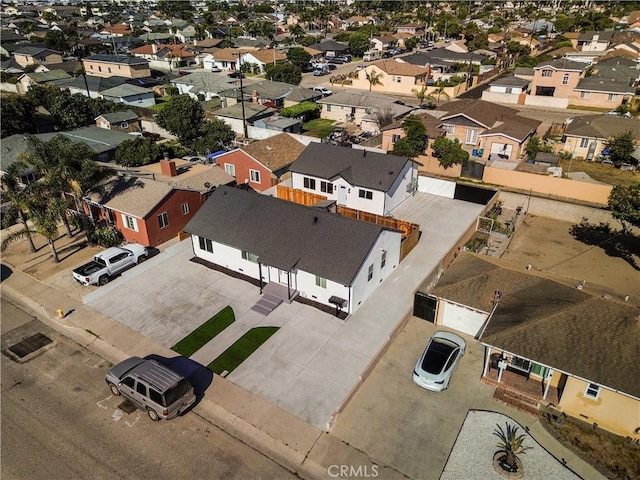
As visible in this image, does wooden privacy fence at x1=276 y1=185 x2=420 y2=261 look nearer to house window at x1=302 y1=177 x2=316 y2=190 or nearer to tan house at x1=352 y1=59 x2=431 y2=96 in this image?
house window at x1=302 y1=177 x2=316 y2=190

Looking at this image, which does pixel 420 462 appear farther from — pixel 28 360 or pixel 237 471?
pixel 28 360

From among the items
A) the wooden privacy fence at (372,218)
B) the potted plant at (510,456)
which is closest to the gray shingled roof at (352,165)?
the wooden privacy fence at (372,218)

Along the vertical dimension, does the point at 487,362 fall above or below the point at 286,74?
below

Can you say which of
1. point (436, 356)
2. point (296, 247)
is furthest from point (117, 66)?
point (436, 356)

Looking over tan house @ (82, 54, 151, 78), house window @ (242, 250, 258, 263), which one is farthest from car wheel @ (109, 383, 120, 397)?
tan house @ (82, 54, 151, 78)

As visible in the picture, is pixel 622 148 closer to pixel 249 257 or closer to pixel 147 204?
pixel 249 257

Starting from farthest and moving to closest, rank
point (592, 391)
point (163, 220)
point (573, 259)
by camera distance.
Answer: point (163, 220), point (573, 259), point (592, 391)
